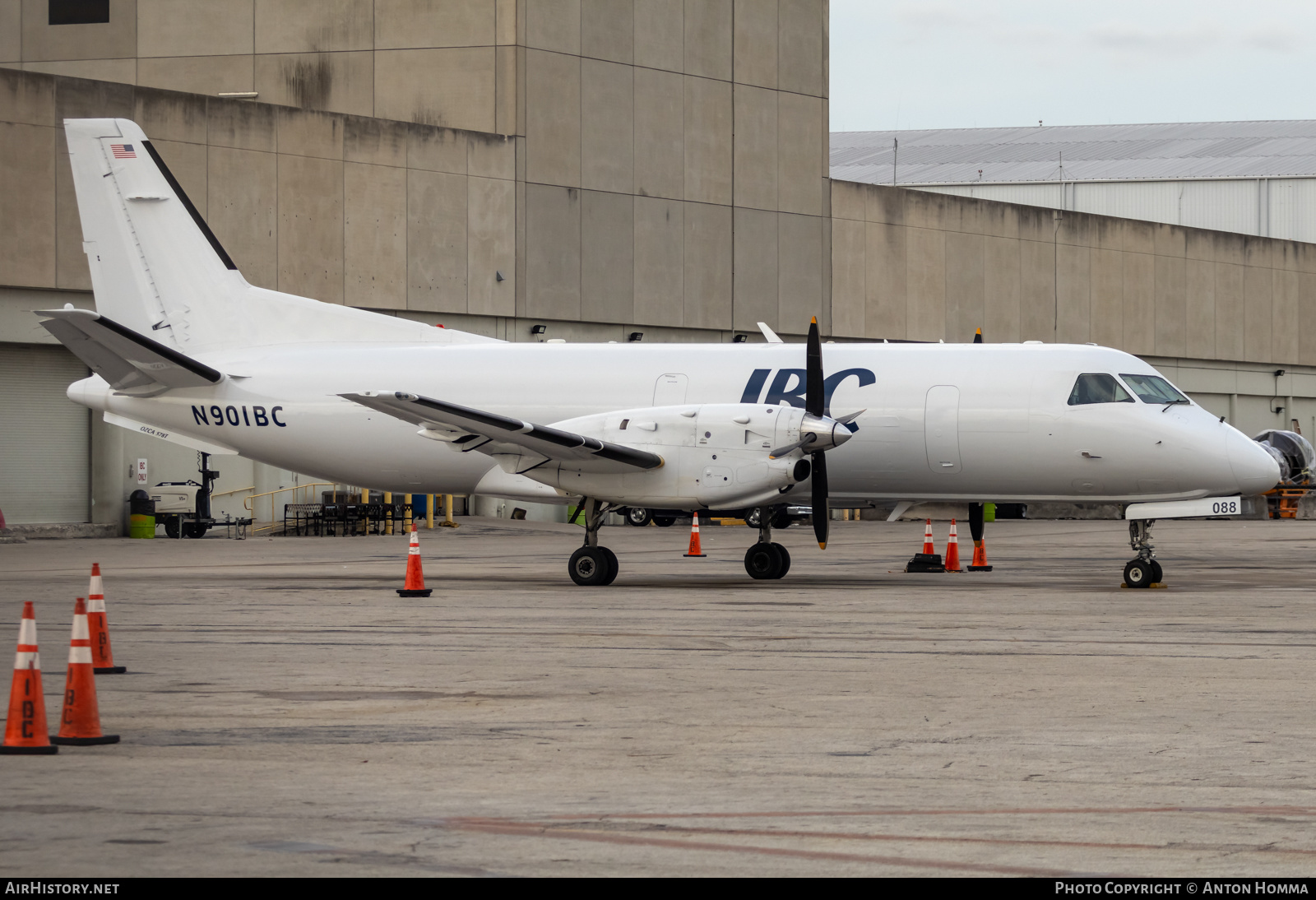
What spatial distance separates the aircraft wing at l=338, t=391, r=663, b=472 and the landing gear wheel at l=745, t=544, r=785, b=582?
265 cm

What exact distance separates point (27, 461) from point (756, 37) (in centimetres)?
2570

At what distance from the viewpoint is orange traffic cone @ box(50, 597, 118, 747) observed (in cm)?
884

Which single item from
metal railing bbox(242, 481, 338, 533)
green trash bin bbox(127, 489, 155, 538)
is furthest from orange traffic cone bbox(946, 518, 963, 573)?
green trash bin bbox(127, 489, 155, 538)

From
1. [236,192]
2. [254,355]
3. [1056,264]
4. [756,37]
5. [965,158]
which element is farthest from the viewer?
[965,158]

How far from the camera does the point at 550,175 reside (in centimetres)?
4391

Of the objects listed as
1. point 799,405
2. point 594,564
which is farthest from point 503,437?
point 799,405

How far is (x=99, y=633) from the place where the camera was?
11812 mm

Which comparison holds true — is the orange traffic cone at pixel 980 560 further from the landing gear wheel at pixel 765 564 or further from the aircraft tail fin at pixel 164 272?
the aircraft tail fin at pixel 164 272

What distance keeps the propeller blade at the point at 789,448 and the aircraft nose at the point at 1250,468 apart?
5445mm

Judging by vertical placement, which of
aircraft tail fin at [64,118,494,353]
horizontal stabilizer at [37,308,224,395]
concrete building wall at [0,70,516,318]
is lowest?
horizontal stabilizer at [37,308,224,395]

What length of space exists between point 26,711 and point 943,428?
14866 millimetres

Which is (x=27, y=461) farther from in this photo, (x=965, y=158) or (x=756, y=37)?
(x=965, y=158)

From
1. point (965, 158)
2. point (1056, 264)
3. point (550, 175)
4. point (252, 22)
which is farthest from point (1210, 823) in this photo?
point (965, 158)

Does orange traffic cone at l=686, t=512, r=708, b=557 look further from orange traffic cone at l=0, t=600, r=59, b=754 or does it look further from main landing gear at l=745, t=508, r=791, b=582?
orange traffic cone at l=0, t=600, r=59, b=754
